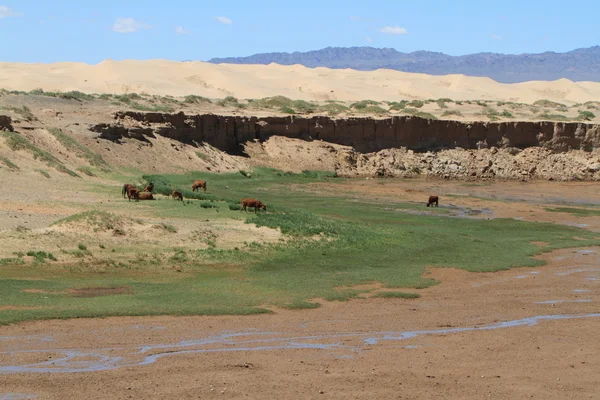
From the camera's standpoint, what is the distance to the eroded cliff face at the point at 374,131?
5591cm

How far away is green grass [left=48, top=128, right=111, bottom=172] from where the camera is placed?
44844 mm

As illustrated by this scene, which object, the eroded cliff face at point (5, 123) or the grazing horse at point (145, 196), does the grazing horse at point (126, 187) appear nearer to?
the grazing horse at point (145, 196)

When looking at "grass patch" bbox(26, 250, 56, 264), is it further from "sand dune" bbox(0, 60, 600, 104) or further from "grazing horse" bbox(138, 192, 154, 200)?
"sand dune" bbox(0, 60, 600, 104)

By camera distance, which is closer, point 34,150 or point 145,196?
point 145,196

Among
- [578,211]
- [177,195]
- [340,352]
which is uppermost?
[177,195]

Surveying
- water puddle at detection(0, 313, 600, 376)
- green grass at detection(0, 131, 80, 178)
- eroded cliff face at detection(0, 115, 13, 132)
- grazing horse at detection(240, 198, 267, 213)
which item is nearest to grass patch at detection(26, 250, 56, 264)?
water puddle at detection(0, 313, 600, 376)

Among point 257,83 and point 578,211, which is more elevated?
point 257,83

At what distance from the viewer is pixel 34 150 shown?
41.2 m

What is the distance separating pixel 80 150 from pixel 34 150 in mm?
4370

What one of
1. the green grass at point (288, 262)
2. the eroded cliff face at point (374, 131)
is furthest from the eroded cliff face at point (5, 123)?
the eroded cliff face at point (374, 131)

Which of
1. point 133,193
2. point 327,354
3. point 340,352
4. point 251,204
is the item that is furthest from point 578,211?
point 327,354

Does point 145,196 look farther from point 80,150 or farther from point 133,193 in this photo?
point 80,150

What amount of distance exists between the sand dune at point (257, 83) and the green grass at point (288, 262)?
57.0 metres

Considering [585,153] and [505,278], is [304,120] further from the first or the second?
[505,278]
